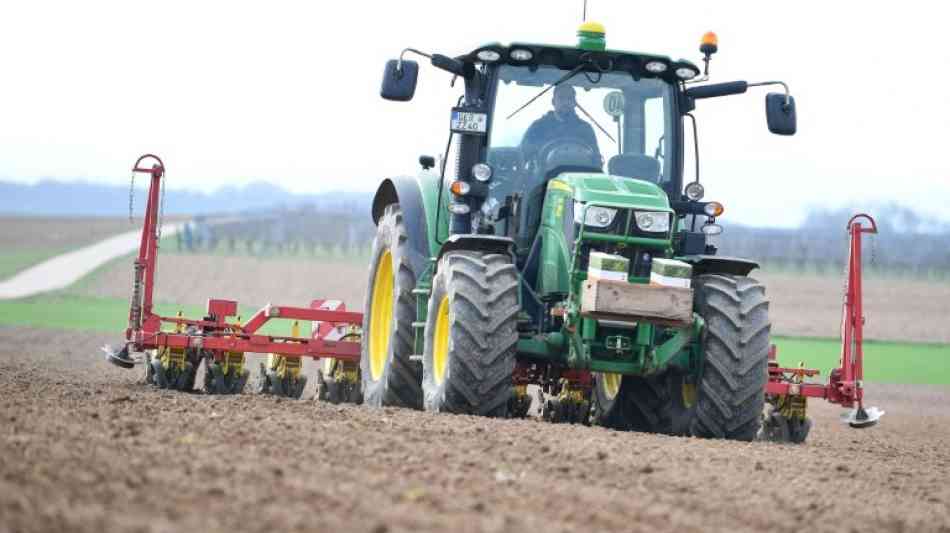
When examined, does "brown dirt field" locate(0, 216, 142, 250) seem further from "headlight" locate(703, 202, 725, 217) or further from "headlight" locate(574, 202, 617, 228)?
"headlight" locate(574, 202, 617, 228)

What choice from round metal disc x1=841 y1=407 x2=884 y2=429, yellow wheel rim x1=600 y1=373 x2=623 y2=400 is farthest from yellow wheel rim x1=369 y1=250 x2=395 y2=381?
round metal disc x1=841 y1=407 x2=884 y2=429

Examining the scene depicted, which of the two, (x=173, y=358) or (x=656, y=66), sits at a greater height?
(x=656, y=66)

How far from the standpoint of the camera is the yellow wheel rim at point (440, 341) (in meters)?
9.97

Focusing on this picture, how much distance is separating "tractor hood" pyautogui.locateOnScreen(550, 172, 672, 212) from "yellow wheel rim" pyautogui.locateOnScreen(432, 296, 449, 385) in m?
1.11

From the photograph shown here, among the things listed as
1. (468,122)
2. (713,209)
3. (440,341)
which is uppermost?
(468,122)

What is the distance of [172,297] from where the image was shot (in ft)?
116

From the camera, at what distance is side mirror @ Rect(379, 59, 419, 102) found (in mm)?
9945

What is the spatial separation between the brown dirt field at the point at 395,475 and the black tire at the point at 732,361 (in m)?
0.30

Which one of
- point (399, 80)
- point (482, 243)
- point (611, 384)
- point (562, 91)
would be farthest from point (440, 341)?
point (611, 384)

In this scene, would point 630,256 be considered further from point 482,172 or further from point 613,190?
point 482,172

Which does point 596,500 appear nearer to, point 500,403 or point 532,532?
point 532,532

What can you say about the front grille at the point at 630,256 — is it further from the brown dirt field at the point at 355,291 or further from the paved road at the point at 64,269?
the paved road at the point at 64,269

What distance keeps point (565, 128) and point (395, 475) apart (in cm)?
427

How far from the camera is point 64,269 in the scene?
48.8m
